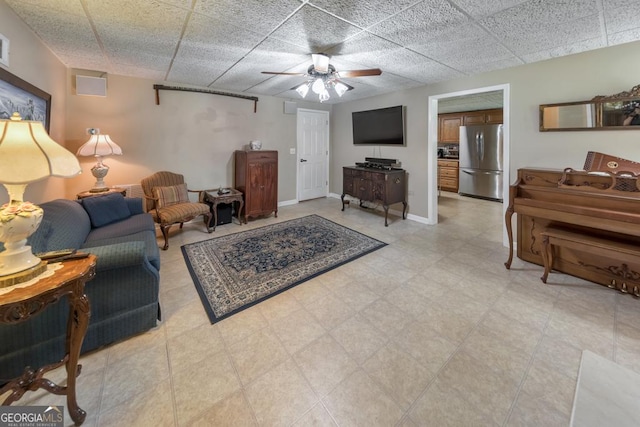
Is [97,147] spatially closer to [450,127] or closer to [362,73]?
[362,73]

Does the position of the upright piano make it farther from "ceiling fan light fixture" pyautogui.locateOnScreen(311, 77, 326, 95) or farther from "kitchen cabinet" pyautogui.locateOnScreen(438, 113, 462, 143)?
"kitchen cabinet" pyautogui.locateOnScreen(438, 113, 462, 143)

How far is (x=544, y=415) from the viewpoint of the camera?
1262 mm

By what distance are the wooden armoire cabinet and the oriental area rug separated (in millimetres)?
545

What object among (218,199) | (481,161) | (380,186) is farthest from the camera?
(481,161)

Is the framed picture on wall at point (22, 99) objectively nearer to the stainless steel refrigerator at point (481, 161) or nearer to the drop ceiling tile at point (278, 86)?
the drop ceiling tile at point (278, 86)

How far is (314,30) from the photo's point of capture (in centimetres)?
220

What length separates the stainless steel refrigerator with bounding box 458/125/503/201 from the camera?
5.95 m

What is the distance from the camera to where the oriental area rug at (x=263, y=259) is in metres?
2.32

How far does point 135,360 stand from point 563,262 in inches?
152

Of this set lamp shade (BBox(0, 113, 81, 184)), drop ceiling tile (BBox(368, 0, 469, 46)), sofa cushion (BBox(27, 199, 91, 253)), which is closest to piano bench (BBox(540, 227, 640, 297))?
drop ceiling tile (BBox(368, 0, 469, 46))

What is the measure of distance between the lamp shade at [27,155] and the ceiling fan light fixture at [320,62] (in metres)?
2.24

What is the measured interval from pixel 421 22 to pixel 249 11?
A: 53.6 inches

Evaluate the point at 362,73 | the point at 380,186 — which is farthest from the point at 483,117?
the point at 362,73

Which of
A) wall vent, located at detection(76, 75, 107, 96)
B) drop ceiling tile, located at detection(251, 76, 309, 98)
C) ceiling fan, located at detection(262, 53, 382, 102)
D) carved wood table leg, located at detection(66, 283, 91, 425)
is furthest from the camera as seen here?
drop ceiling tile, located at detection(251, 76, 309, 98)
